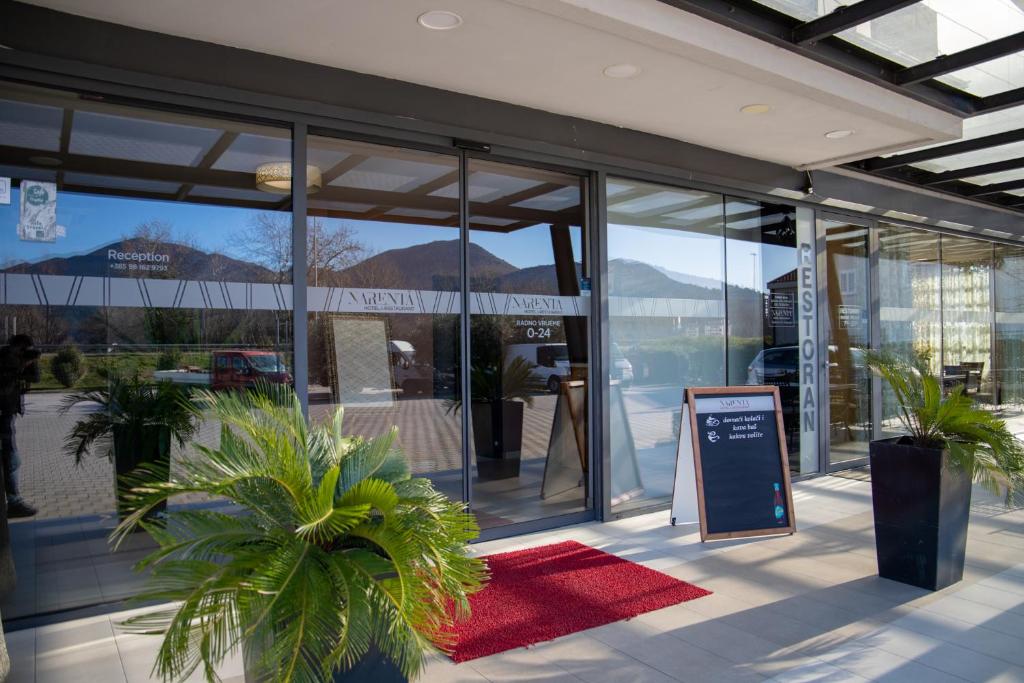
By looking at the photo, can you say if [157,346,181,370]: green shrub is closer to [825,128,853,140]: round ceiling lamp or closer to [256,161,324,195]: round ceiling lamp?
[256,161,324,195]: round ceiling lamp

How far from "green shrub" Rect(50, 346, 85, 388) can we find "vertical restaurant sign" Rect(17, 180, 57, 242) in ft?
1.79

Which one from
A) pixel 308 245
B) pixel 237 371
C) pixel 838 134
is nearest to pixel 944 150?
pixel 838 134

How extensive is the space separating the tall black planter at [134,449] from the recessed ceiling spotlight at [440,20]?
2479 millimetres

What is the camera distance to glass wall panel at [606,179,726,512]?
5.50m

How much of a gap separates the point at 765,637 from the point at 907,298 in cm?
638

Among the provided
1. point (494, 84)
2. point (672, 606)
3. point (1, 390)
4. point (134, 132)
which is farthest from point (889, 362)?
point (1, 390)

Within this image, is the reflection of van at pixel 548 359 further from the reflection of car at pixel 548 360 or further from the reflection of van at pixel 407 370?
the reflection of van at pixel 407 370

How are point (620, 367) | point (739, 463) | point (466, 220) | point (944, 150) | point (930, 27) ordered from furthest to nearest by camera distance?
point (944, 150) → point (620, 367) → point (739, 463) → point (466, 220) → point (930, 27)

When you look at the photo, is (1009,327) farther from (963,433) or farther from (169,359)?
(169,359)

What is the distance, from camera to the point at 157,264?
364cm

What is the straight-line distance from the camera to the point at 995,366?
1007cm

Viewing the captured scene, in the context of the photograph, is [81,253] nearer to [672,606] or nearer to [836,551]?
[672,606]

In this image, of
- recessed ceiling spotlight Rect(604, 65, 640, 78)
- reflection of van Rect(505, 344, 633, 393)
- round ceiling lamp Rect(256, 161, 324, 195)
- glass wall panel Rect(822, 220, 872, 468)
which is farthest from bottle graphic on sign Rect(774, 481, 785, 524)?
round ceiling lamp Rect(256, 161, 324, 195)

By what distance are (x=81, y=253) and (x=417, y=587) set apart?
2627 mm
